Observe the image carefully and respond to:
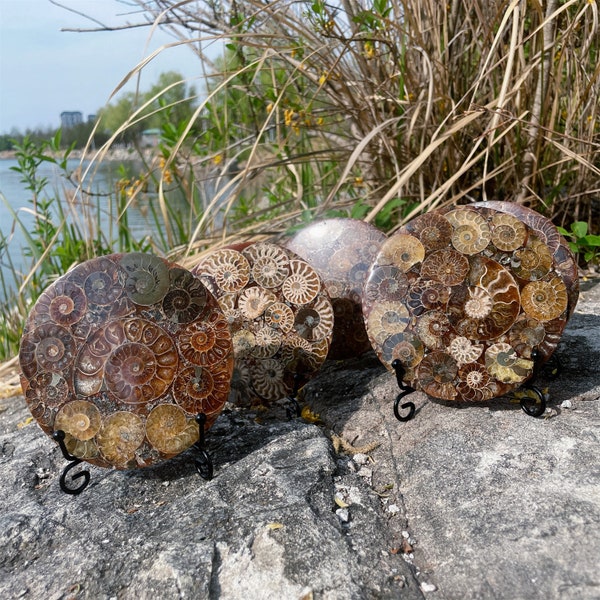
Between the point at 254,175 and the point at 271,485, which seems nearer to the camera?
the point at 271,485

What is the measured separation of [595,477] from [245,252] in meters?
0.94

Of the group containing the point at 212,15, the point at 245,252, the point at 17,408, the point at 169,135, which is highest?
the point at 212,15

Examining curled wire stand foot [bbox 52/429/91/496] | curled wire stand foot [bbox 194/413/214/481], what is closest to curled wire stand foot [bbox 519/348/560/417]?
curled wire stand foot [bbox 194/413/214/481]

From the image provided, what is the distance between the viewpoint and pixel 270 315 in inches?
68.9

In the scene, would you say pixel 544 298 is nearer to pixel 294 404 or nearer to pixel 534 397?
pixel 534 397

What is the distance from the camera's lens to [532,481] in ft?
4.45

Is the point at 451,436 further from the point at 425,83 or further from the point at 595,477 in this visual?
the point at 425,83

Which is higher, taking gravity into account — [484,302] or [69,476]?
[484,302]

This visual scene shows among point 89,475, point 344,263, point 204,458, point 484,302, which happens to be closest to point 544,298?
point 484,302

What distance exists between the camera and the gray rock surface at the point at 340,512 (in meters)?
1.18

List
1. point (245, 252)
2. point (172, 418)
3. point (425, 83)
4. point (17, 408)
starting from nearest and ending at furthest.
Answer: point (172, 418) < point (245, 252) < point (17, 408) < point (425, 83)

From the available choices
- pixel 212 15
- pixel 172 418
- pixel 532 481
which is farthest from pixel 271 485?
pixel 212 15

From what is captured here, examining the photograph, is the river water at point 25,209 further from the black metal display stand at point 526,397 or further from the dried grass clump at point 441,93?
the black metal display stand at point 526,397

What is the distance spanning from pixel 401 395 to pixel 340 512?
1.27 feet
